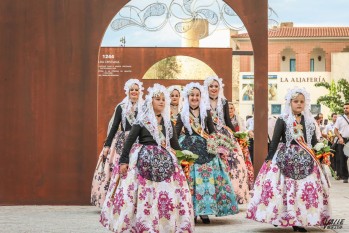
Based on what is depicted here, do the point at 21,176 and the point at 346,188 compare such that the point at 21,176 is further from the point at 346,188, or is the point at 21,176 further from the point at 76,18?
the point at 346,188

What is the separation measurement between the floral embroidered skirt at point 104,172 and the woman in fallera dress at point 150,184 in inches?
147

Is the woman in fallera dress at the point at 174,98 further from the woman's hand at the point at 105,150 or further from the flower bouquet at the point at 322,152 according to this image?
the flower bouquet at the point at 322,152

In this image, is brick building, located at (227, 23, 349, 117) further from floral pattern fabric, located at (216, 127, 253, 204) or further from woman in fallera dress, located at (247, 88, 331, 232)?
woman in fallera dress, located at (247, 88, 331, 232)

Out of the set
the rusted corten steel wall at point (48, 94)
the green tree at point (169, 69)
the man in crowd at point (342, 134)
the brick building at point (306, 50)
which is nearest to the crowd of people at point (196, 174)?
the rusted corten steel wall at point (48, 94)

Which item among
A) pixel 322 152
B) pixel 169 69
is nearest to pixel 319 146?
pixel 322 152

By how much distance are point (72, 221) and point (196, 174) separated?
5.40 ft

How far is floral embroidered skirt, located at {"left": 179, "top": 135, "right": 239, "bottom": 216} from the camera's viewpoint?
12.0 metres

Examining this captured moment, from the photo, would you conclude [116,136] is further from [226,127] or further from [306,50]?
[306,50]

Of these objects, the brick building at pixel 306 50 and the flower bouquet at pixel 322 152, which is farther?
the brick building at pixel 306 50

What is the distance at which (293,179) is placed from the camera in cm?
1091

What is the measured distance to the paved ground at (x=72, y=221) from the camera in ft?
36.7

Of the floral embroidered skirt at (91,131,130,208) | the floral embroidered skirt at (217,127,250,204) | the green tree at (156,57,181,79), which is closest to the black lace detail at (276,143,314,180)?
the floral embroidered skirt at (91,131,130,208)

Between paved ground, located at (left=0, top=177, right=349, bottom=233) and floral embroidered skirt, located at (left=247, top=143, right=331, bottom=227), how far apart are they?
320mm

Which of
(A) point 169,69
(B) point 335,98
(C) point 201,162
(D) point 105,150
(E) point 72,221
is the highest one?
(A) point 169,69
